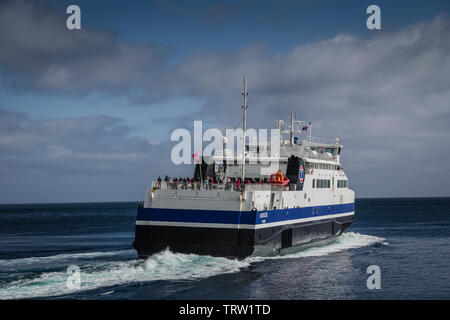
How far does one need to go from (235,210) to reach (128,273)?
23.9 ft

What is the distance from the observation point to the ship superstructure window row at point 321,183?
38.9 meters

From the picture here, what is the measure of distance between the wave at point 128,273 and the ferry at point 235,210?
70cm

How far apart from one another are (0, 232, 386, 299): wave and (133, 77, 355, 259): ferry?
702 mm

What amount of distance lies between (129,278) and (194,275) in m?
3.53

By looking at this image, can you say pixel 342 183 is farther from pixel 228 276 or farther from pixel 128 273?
pixel 128 273

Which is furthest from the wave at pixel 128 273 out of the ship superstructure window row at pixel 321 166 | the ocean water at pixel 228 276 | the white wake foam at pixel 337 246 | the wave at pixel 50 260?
the ship superstructure window row at pixel 321 166

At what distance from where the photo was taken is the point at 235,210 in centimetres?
2842

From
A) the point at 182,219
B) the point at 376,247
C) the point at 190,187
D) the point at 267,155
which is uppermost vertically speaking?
the point at 267,155

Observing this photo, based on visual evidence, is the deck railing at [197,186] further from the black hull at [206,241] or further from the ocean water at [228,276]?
the ocean water at [228,276]
